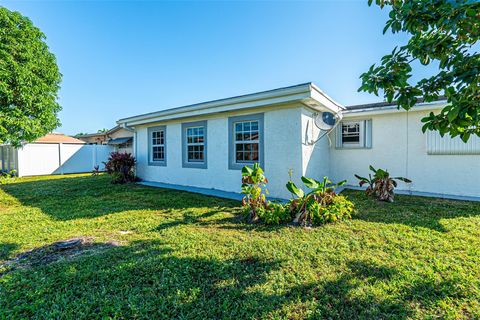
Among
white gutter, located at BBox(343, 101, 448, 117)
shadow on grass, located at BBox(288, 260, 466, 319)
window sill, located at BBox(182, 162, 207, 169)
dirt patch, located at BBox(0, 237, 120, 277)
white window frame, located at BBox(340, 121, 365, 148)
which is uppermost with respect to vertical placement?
white gutter, located at BBox(343, 101, 448, 117)

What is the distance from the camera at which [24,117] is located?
9.56 m

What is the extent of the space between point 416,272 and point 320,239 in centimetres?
138

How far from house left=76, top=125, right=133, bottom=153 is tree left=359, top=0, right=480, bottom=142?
A: 14.8 metres

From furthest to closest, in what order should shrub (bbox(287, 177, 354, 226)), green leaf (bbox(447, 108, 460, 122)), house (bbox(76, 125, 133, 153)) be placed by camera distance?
house (bbox(76, 125, 133, 153)), shrub (bbox(287, 177, 354, 226)), green leaf (bbox(447, 108, 460, 122))

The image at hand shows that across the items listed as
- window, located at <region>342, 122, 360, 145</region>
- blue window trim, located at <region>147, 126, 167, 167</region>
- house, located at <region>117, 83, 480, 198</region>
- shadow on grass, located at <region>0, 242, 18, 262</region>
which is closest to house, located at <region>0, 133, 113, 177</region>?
blue window trim, located at <region>147, 126, 167, 167</region>

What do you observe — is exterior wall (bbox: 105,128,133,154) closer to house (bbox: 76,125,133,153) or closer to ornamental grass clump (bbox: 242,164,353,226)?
house (bbox: 76,125,133,153)

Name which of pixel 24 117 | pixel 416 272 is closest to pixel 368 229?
pixel 416 272

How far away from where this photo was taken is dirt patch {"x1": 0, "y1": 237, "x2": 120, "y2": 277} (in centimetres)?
324

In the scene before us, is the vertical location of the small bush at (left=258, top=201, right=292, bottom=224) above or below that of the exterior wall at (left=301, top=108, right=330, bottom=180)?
below

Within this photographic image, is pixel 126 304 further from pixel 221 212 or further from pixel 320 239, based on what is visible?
pixel 221 212

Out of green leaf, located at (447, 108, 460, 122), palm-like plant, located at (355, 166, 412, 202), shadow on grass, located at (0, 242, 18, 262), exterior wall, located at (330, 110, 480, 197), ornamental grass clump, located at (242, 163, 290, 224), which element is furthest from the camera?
exterior wall, located at (330, 110, 480, 197)

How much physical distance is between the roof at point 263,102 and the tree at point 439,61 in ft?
10.2

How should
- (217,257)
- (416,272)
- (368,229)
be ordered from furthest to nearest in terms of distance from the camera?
(368,229) < (217,257) < (416,272)

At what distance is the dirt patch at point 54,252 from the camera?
3.24 meters
